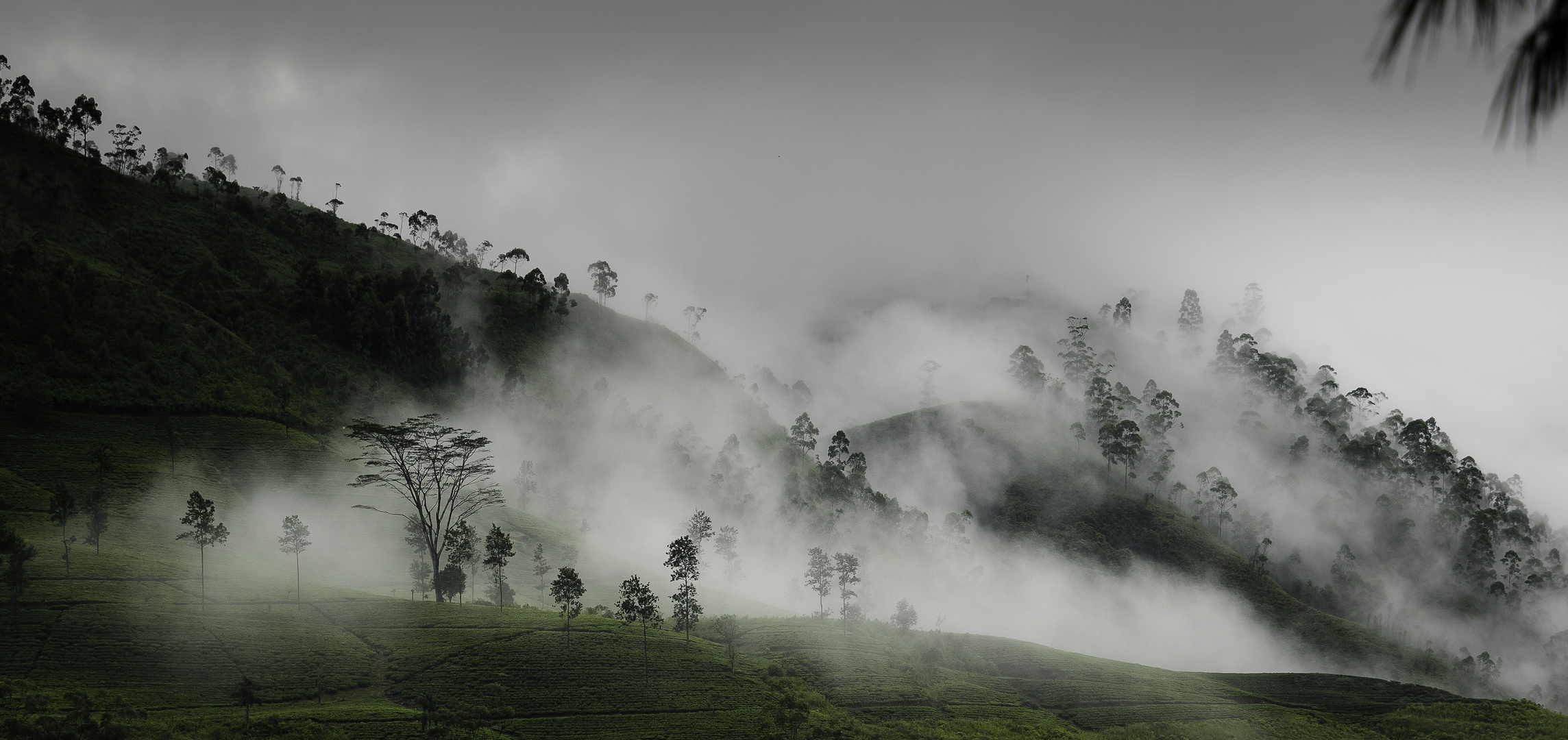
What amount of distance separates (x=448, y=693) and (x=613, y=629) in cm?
2388

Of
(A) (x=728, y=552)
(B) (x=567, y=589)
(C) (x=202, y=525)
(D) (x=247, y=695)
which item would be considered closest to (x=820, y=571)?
(A) (x=728, y=552)

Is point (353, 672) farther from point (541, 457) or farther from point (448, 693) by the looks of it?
point (541, 457)

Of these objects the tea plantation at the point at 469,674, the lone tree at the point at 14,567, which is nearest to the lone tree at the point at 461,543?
the tea plantation at the point at 469,674

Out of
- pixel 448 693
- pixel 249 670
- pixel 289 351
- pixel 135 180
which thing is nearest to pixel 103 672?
pixel 249 670

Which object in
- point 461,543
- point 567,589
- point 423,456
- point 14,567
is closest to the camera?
point 14,567

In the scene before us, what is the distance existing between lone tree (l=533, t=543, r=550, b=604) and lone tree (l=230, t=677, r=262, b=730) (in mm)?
63034

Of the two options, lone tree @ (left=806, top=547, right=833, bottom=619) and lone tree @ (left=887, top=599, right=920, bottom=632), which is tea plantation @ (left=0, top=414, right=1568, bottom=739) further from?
lone tree @ (left=806, top=547, right=833, bottom=619)

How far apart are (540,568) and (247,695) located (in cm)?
7326

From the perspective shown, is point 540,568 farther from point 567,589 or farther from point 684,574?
point 567,589

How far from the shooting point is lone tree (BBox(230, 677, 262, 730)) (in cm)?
5420

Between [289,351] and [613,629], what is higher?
[289,351]

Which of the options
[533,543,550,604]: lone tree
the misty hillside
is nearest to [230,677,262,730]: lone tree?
[533,543,550,604]: lone tree

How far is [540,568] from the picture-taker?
128250 mm

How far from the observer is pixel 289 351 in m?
170
